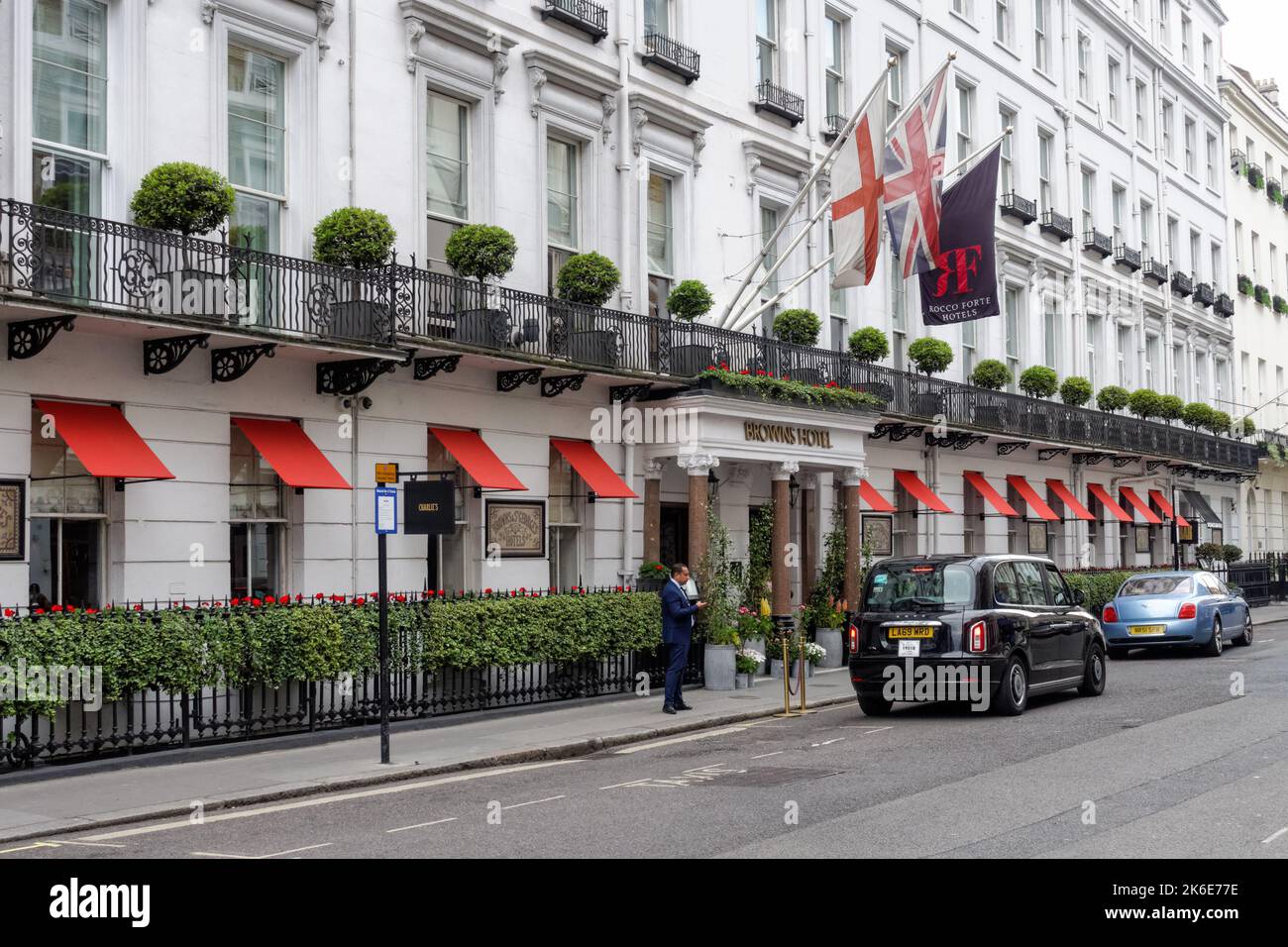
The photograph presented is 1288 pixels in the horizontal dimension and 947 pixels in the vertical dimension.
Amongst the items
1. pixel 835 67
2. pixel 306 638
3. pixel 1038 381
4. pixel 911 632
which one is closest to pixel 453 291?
pixel 306 638

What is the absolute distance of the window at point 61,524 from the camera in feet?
47.8

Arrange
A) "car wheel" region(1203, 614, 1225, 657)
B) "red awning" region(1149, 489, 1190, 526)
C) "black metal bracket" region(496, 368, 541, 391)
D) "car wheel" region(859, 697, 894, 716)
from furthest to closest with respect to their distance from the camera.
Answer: "red awning" region(1149, 489, 1190, 526) → "car wheel" region(1203, 614, 1225, 657) → "black metal bracket" region(496, 368, 541, 391) → "car wheel" region(859, 697, 894, 716)

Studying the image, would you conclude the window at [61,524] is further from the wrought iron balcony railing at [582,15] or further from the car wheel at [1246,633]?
the car wheel at [1246,633]

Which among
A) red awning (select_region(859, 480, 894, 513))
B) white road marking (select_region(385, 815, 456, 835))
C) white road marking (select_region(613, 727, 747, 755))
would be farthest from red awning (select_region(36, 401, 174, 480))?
red awning (select_region(859, 480, 894, 513))

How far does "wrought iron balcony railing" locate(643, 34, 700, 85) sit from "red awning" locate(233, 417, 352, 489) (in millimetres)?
9861

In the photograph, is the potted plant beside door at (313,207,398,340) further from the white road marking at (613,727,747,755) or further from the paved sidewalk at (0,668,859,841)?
the white road marking at (613,727,747,755)

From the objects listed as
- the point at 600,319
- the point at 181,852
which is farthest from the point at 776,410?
the point at 181,852

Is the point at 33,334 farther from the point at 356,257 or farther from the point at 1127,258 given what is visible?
the point at 1127,258

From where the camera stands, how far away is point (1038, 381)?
34.3 meters

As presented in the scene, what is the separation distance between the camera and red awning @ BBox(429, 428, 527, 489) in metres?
18.9

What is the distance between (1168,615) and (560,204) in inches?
508

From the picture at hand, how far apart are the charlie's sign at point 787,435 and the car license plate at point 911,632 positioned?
6.73m

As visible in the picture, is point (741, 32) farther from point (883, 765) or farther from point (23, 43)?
point (883, 765)

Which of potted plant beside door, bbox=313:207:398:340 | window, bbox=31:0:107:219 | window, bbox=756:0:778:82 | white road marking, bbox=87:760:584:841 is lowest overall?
white road marking, bbox=87:760:584:841
